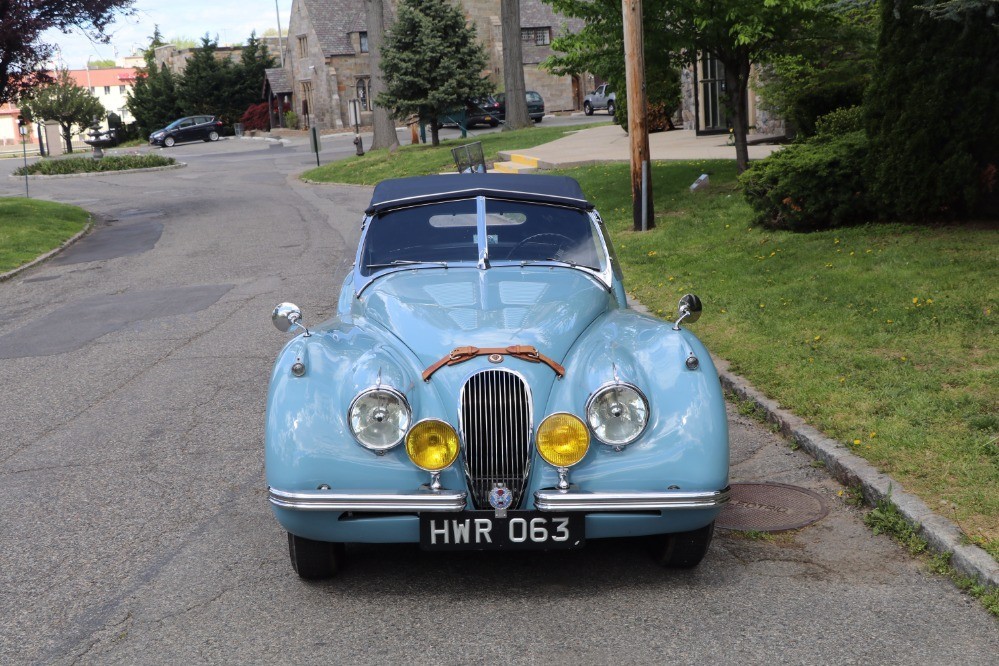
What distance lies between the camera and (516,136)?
36594 millimetres

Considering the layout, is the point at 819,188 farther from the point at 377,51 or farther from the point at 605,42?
the point at 377,51

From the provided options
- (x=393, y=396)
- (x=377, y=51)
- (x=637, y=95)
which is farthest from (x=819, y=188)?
(x=377, y=51)

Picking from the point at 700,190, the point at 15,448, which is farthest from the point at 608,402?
the point at 700,190

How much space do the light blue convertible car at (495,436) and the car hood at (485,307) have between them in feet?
0.05

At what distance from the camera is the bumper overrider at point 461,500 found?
435cm

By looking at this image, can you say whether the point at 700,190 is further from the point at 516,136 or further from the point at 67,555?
the point at 516,136

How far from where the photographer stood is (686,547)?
4715 millimetres

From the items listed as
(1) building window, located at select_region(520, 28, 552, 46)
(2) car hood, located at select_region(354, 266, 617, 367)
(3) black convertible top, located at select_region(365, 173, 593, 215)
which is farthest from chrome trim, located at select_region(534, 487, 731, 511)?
(1) building window, located at select_region(520, 28, 552, 46)

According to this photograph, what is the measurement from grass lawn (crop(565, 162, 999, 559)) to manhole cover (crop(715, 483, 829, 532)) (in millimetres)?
448

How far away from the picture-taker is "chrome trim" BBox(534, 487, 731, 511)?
4.36 meters

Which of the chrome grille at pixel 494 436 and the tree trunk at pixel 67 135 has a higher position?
the tree trunk at pixel 67 135

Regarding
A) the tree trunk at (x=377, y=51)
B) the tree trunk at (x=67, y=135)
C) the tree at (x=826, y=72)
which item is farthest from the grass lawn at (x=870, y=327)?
the tree trunk at (x=67, y=135)

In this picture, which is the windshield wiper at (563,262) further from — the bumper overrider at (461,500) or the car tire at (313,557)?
the car tire at (313,557)

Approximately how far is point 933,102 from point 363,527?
945cm
